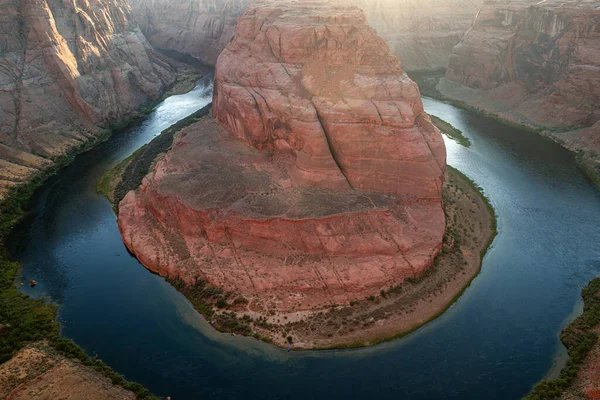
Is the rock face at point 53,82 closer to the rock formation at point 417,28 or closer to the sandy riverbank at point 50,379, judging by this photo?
the sandy riverbank at point 50,379

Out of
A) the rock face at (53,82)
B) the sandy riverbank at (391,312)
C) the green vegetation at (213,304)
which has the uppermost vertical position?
the rock face at (53,82)

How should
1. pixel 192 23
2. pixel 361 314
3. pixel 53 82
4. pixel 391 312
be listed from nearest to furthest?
pixel 361 314 < pixel 391 312 < pixel 53 82 < pixel 192 23

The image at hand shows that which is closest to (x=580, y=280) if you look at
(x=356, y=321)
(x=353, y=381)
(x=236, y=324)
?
(x=356, y=321)

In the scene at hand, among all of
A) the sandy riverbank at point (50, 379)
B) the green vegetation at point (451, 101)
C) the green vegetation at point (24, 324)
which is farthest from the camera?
the green vegetation at point (451, 101)

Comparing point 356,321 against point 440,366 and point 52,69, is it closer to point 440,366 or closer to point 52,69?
point 440,366

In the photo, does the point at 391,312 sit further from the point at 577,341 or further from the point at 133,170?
the point at 133,170

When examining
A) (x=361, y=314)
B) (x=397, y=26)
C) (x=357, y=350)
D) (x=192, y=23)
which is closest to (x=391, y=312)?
(x=361, y=314)

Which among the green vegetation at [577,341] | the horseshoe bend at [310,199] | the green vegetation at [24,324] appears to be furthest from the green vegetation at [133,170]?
the green vegetation at [577,341]
